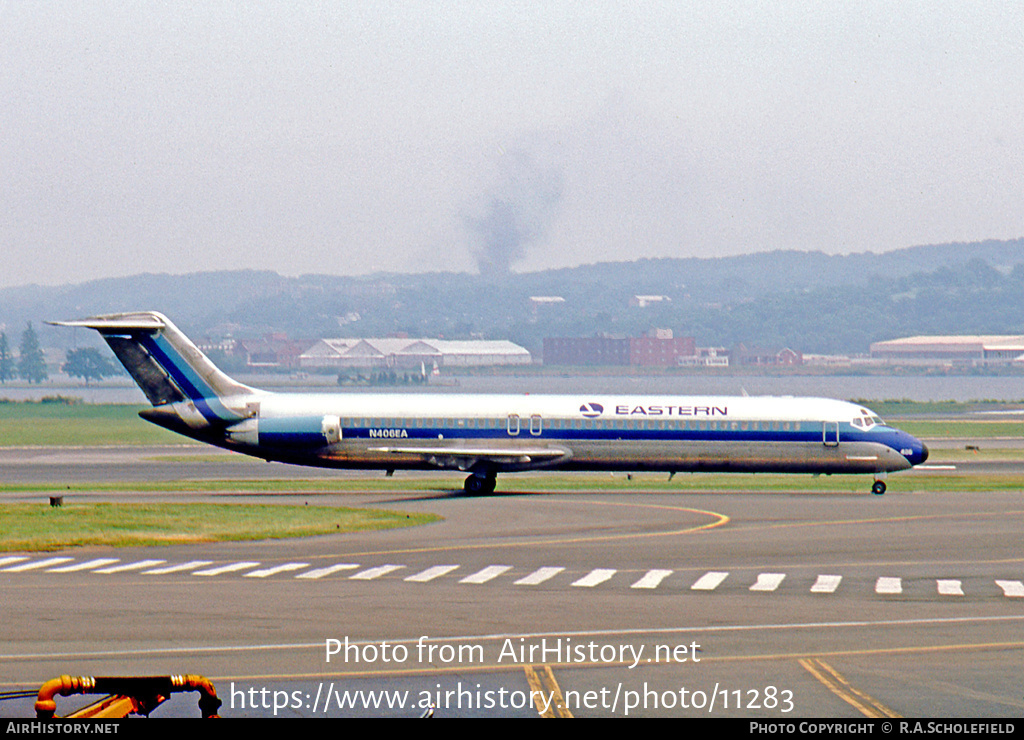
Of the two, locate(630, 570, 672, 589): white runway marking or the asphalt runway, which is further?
locate(630, 570, 672, 589): white runway marking

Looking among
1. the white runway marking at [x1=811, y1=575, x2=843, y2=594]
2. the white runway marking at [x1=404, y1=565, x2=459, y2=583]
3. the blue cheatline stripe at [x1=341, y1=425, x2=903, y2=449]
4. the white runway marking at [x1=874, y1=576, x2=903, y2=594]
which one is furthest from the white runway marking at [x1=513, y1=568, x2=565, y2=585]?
the blue cheatline stripe at [x1=341, y1=425, x2=903, y2=449]

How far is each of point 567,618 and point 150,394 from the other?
3817 centimetres

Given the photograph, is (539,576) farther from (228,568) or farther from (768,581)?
(228,568)

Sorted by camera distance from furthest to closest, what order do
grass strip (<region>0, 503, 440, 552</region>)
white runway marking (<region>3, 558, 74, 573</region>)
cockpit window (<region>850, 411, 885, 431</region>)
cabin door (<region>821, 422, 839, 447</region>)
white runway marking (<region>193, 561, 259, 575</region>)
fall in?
cockpit window (<region>850, 411, 885, 431</region>) → cabin door (<region>821, 422, 839, 447</region>) → grass strip (<region>0, 503, 440, 552</region>) → white runway marking (<region>3, 558, 74, 573</region>) → white runway marking (<region>193, 561, 259, 575</region>)

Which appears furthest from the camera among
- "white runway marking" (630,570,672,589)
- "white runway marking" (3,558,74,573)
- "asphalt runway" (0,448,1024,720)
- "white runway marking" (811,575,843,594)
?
"white runway marking" (3,558,74,573)

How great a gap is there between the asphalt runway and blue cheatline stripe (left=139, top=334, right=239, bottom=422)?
17900 mm

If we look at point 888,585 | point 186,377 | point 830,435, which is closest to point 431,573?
point 888,585

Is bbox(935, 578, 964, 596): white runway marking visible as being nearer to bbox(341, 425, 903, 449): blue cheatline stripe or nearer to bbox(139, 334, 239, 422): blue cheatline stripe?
bbox(341, 425, 903, 449): blue cheatline stripe

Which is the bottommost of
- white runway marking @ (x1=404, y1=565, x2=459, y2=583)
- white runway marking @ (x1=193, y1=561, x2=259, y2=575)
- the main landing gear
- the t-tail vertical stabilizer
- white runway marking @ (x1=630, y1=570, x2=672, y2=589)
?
the main landing gear

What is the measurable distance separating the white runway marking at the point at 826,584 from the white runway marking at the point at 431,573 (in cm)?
883

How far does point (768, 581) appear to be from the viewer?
30188mm

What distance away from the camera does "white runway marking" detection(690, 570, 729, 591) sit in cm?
2906
